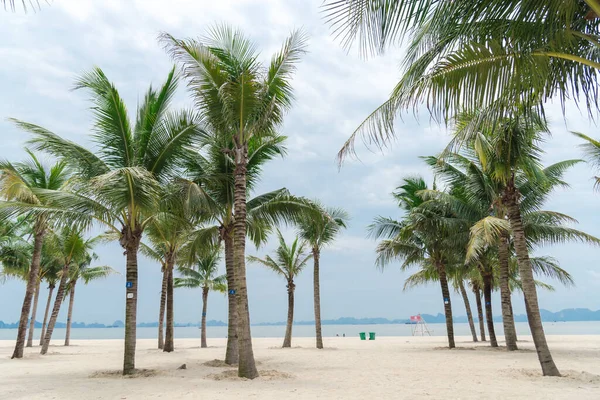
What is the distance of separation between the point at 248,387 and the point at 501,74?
7758mm

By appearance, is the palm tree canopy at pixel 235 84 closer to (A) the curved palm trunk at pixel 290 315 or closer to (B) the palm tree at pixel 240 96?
(B) the palm tree at pixel 240 96

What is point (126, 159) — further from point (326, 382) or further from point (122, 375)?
point (326, 382)

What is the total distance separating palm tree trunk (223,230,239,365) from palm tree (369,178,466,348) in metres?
9.13

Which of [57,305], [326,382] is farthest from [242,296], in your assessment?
[57,305]

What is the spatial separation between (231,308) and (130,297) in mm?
3068

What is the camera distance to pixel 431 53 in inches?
216

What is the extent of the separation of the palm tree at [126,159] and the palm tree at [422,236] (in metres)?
11.3

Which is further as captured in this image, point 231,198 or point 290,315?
point 290,315

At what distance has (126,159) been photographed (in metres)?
12.2

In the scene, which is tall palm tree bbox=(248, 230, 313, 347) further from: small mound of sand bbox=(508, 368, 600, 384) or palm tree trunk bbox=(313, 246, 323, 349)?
small mound of sand bbox=(508, 368, 600, 384)

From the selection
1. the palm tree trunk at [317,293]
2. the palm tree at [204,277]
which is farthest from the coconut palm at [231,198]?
the palm tree at [204,277]

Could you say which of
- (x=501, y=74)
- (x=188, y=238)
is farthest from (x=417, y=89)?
(x=188, y=238)

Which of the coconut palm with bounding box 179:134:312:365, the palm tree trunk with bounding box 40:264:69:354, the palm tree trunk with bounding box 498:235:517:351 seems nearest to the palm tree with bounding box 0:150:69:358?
the palm tree trunk with bounding box 40:264:69:354

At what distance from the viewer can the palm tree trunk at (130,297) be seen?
11.3m
